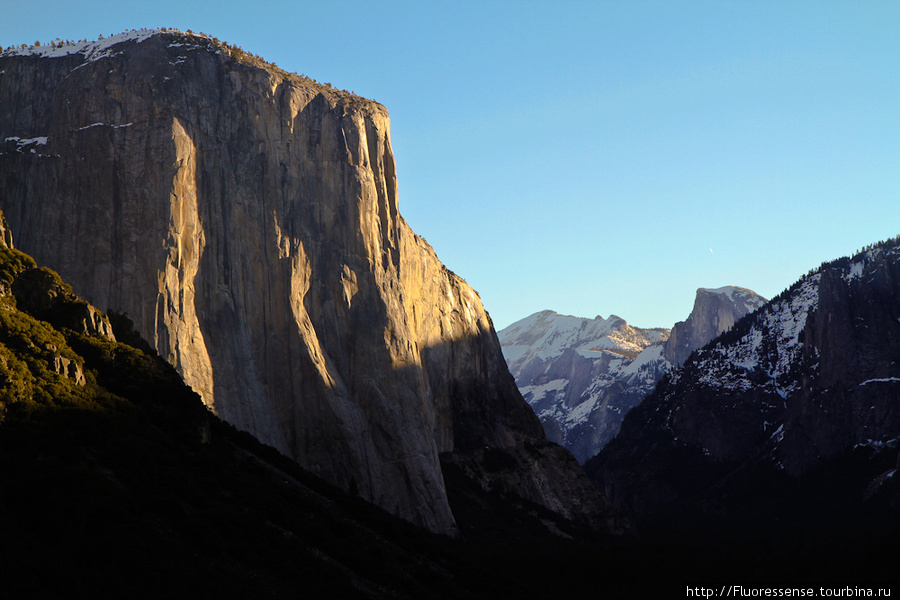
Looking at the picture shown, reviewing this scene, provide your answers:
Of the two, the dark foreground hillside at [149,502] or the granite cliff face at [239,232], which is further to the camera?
the granite cliff face at [239,232]

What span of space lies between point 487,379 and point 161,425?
107 meters

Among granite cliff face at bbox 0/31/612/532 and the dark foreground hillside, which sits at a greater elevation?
granite cliff face at bbox 0/31/612/532

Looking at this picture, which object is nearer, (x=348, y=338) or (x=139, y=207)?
(x=139, y=207)

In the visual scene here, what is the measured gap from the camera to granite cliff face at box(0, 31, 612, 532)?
3841 inches

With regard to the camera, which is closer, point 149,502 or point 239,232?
point 149,502

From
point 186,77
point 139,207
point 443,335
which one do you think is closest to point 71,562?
point 139,207

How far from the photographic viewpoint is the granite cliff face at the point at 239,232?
3841 inches

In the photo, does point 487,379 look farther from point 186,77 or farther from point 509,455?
point 186,77

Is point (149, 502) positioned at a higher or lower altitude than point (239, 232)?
lower

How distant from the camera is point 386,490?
109000 millimetres

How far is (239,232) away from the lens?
10656 centimetres

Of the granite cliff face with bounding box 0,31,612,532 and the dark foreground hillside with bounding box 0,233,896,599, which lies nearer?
the dark foreground hillside with bounding box 0,233,896,599

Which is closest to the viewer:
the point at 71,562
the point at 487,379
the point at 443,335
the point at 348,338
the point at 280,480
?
the point at 71,562

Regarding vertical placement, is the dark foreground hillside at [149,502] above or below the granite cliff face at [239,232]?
below
